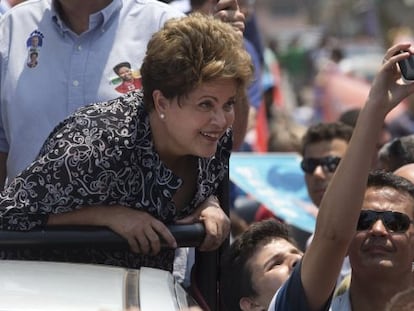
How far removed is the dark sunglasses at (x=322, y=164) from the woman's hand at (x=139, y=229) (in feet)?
9.94

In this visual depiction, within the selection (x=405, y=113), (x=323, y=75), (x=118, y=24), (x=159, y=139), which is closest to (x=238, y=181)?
(x=118, y=24)

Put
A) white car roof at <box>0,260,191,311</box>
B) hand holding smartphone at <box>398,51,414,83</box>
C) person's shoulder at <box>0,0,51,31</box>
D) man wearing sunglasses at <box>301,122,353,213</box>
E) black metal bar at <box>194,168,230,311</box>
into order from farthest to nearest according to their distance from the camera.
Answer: man wearing sunglasses at <box>301,122,353,213</box> < person's shoulder at <box>0,0,51,31</box> < black metal bar at <box>194,168,230,311</box> < hand holding smartphone at <box>398,51,414,83</box> < white car roof at <box>0,260,191,311</box>

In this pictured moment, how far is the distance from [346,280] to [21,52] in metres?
1.35

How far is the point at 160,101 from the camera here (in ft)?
13.1

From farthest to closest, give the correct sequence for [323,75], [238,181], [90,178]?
[323,75], [238,181], [90,178]

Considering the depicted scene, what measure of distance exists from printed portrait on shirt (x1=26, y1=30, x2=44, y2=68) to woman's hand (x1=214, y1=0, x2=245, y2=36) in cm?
62

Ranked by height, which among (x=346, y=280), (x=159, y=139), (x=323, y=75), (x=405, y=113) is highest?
(x=159, y=139)

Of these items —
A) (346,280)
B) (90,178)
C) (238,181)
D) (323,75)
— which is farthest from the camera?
(323,75)

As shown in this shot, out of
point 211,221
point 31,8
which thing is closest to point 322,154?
point 31,8

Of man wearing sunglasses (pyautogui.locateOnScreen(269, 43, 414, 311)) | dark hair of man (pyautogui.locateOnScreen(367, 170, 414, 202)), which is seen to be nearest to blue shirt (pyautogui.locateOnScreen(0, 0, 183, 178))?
dark hair of man (pyautogui.locateOnScreen(367, 170, 414, 202))

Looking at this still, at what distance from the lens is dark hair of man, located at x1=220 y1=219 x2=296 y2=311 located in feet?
15.1

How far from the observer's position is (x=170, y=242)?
12.9 feet

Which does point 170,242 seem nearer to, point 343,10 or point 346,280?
point 346,280

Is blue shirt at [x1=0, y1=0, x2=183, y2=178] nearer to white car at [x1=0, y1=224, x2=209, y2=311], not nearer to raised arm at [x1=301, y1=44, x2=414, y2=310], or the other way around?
white car at [x1=0, y1=224, x2=209, y2=311]
